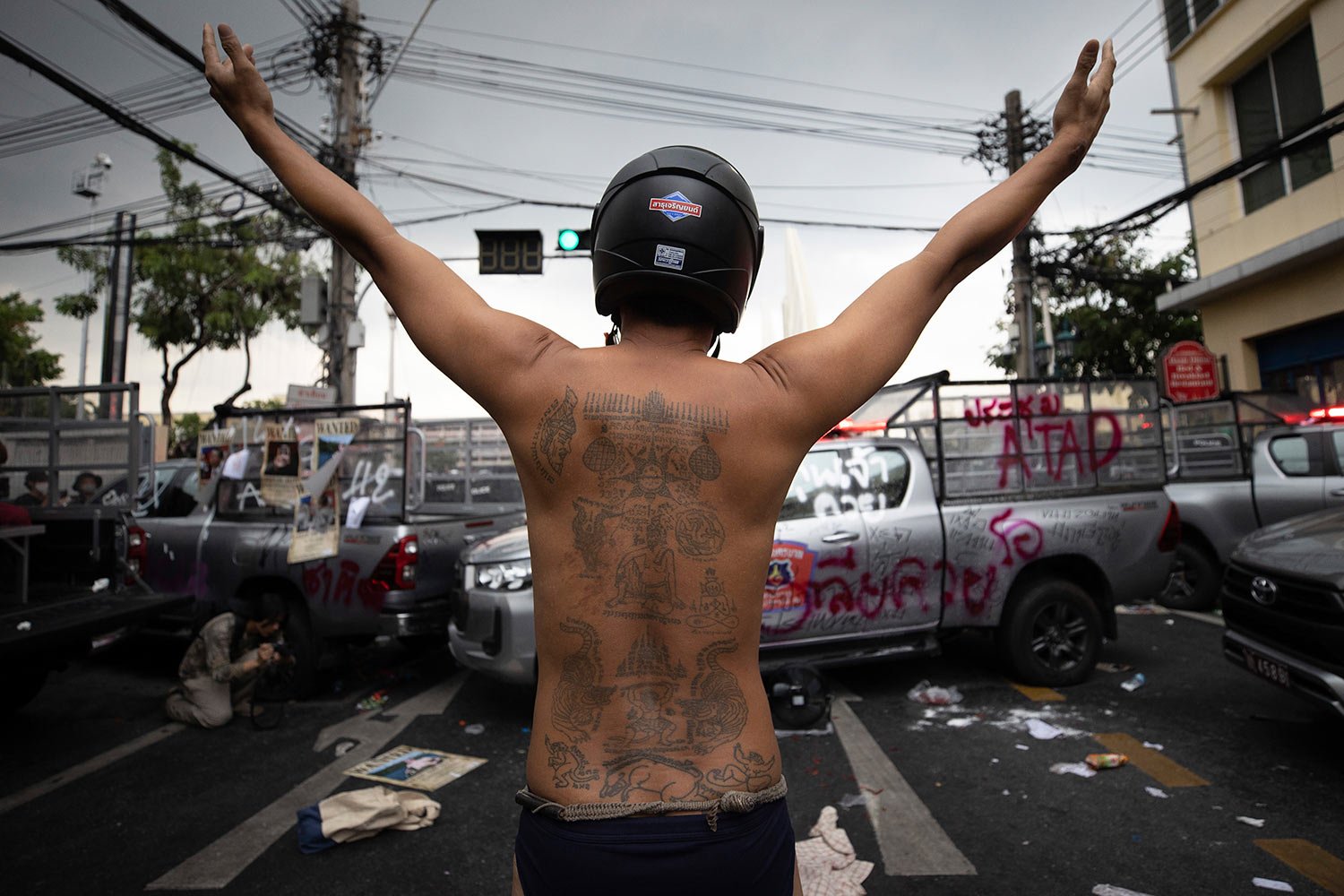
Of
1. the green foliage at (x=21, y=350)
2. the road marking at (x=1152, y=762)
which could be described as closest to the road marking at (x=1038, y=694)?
the road marking at (x=1152, y=762)

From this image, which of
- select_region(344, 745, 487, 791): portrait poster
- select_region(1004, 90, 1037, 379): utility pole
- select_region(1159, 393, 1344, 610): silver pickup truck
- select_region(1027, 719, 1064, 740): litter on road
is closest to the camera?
select_region(344, 745, 487, 791): portrait poster

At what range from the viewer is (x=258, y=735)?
513cm

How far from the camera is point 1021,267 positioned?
560 inches

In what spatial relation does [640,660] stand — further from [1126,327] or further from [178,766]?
[1126,327]

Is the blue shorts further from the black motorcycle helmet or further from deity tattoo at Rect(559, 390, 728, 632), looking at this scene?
the black motorcycle helmet

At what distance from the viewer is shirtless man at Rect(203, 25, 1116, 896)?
1.14 meters

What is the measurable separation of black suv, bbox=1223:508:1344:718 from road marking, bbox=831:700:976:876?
2139 millimetres

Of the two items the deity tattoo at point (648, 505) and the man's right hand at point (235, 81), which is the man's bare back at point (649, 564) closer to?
the deity tattoo at point (648, 505)

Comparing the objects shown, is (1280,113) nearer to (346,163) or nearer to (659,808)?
(346,163)

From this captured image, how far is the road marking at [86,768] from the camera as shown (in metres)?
4.15

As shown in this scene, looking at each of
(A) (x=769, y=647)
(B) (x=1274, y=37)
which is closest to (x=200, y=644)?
(A) (x=769, y=647)

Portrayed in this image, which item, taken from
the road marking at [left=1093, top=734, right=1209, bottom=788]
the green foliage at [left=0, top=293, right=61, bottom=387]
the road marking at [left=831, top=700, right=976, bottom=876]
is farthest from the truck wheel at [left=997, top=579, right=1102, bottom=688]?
the green foliage at [left=0, top=293, right=61, bottom=387]

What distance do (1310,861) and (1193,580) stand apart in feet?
19.7

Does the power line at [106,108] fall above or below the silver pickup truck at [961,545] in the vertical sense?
above
